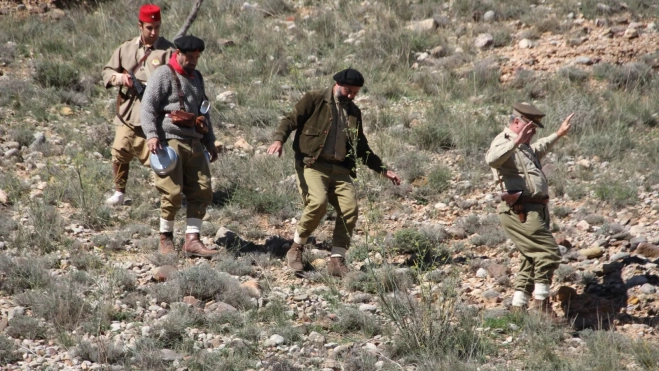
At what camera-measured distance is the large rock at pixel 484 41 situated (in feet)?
42.4

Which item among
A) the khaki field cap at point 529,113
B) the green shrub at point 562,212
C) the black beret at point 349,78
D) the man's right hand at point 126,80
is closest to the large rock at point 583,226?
the green shrub at point 562,212

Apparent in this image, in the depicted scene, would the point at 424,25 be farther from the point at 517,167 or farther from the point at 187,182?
the point at 517,167

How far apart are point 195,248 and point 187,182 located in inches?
24.8

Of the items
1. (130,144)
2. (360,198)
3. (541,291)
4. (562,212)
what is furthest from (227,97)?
(541,291)

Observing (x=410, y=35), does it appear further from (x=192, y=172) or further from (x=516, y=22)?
(x=192, y=172)

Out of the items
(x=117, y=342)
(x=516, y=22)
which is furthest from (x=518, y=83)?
(x=117, y=342)

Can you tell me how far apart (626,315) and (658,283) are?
526 millimetres

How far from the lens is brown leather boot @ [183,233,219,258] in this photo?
297 inches

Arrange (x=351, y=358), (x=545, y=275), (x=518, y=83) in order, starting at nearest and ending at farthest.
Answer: (x=351, y=358)
(x=545, y=275)
(x=518, y=83)

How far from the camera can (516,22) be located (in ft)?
44.4

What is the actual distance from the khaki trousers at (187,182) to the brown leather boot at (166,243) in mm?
177

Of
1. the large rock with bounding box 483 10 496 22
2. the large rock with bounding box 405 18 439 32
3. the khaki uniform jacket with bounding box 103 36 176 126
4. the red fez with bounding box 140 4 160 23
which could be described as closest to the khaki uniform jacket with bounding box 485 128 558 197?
the khaki uniform jacket with bounding box 103 36 176 126

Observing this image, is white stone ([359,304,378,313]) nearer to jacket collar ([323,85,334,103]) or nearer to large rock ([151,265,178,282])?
large rock ([151,265,178,282])

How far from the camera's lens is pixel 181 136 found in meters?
7.38
